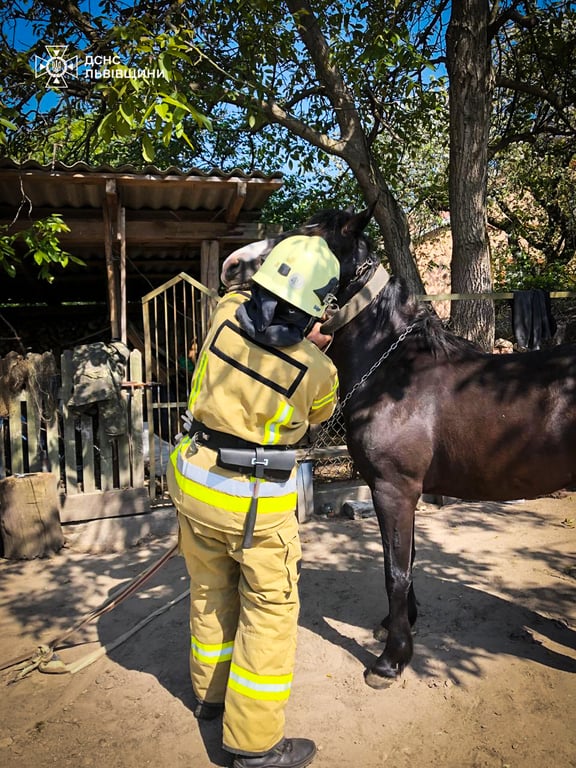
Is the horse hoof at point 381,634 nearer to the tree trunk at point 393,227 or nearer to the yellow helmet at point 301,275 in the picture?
the yellow helmet at point 301,275

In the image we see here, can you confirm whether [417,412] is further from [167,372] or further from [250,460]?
[167,372]

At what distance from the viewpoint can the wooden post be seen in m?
4.80

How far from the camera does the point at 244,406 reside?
2.20 m

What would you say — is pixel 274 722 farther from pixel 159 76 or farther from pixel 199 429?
pixel 159 76

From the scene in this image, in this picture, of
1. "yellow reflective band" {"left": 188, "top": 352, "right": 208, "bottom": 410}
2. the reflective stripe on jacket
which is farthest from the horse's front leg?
"yellow reflective band" {"left": 188, "top": 352, "right": 208, "bottom": 410}

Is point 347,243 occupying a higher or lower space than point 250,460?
higher

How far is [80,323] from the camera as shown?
432 inches

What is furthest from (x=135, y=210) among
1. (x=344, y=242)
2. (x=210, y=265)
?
(x=344, y=242)

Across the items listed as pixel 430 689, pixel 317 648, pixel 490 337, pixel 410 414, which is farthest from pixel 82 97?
pixel 430 689

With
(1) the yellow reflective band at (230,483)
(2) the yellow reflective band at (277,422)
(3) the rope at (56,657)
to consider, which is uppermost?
(2) the yellow reflective band at (277,422)

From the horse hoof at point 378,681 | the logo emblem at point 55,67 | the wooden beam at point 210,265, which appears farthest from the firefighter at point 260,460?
the logo emblem at point 55,67

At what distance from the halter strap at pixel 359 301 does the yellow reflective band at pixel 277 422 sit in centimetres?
105

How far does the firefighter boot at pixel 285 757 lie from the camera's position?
88.0 inches

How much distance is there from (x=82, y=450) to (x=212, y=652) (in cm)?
336
